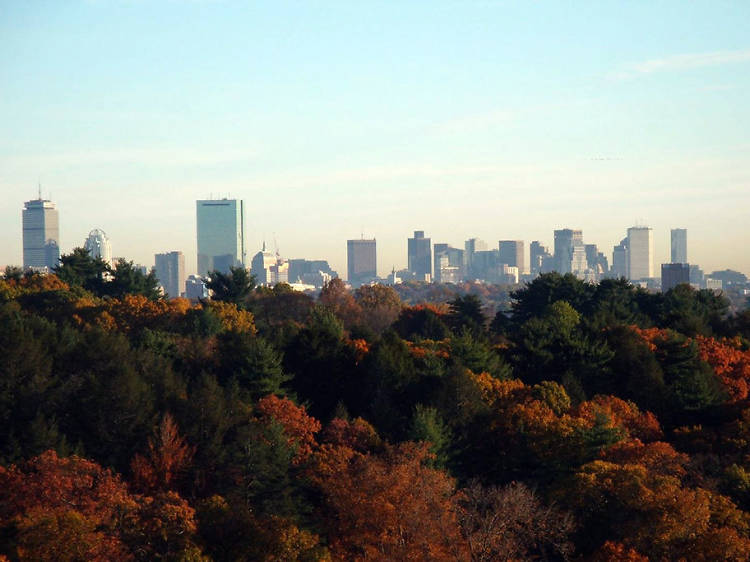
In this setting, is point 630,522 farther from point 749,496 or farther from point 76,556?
point 76,556

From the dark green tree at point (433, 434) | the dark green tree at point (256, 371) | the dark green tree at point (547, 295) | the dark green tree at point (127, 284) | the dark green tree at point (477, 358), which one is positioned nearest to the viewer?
the dark green tree at point (433, 434)

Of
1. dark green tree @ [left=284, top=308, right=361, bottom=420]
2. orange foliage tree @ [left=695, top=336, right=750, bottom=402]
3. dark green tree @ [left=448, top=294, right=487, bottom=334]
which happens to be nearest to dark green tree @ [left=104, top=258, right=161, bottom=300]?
dark green tree @ [left=448, top=294, right=487, bottom=334]

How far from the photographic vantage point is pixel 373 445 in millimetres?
48312

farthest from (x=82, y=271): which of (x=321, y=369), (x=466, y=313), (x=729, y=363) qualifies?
(x=729, y=363)

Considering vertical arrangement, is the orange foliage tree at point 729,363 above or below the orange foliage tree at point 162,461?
above

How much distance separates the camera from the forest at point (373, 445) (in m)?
36.3

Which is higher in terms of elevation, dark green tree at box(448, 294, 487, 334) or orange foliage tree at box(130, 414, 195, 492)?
dark green tree at box(448, 294, 487, 334)

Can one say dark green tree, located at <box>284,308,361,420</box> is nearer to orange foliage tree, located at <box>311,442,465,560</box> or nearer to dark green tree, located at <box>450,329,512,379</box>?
dark green tree, located at <box>450,329,512,379</box>

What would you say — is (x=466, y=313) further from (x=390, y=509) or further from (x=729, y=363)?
(x=390, y=509)

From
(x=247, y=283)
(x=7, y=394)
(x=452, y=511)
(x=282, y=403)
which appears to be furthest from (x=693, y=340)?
(x=247, y=283)

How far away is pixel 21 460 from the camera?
43750mm

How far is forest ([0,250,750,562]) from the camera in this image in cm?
3631

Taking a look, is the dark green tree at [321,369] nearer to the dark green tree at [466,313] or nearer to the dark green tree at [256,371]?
the dark green tree at [256,371]

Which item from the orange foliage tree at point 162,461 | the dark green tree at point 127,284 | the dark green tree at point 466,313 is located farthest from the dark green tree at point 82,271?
the orange foliage tree at point 162,461
